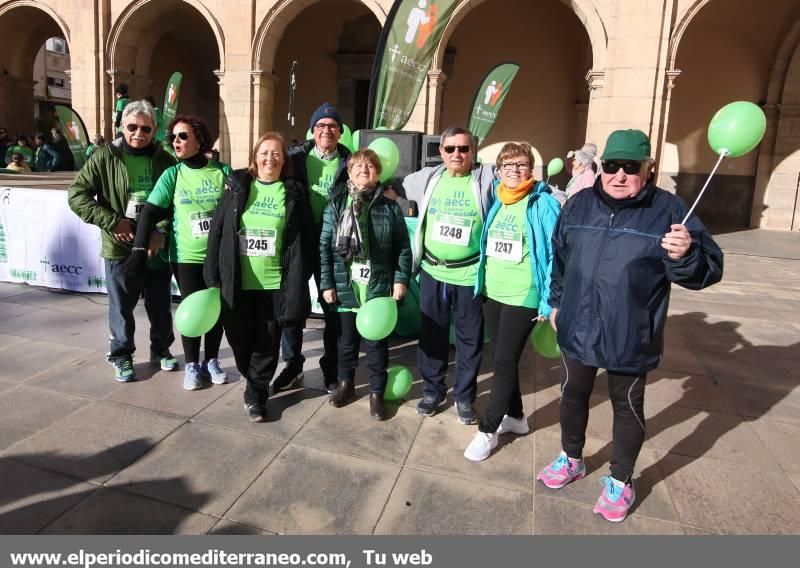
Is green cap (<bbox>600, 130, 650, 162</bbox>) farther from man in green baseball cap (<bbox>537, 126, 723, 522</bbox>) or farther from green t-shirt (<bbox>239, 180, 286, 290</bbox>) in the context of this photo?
green t-shirt (<bbox>239, 180, 286, 290</bbox>)

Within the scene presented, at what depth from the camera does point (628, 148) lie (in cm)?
218

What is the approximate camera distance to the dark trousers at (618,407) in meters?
2.40

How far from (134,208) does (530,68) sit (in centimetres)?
1460

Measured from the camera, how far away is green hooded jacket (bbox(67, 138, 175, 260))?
3465 mm

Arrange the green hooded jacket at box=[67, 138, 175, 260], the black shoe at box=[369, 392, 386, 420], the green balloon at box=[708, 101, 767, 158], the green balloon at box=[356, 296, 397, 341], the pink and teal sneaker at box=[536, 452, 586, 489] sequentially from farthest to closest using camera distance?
the green hooded jacket at box=[67, 138, 175, 260], the black shoe at box=[369, 392, 386, 420], the green balloon at box=[356, 296, 397, 341], the pink and teal sneaker at box=[536, 452, 586, 489], the green balloon at box=[708, 101, 767, 158]

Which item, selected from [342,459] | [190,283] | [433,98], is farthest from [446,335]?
[433,98]

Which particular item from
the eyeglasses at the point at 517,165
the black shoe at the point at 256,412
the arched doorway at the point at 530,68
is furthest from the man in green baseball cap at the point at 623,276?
the arched doorway at the point at 530,68

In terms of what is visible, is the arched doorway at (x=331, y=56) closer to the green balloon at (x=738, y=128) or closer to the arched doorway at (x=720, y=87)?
the arched doorway at (x=720, y=87)

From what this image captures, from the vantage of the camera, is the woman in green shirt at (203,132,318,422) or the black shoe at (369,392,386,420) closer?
the woman in green shirt at (203,132,318,422)

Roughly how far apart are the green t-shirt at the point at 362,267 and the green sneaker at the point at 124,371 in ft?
5.78

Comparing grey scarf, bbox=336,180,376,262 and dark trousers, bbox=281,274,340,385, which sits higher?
grey scarf, bbox=336,180,376,262

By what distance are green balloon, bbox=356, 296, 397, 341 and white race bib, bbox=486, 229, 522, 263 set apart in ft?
2.17

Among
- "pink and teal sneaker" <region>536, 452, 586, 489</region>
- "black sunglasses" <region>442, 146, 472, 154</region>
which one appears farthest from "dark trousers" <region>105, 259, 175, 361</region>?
"pink and teal sneaker" <region>536, 452, 586, 489</region>

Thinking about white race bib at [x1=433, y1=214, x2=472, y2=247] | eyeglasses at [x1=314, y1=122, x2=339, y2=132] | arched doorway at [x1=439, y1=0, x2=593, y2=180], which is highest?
arched doorway at [x1=439, y1=0, x2=593, y2=180]
